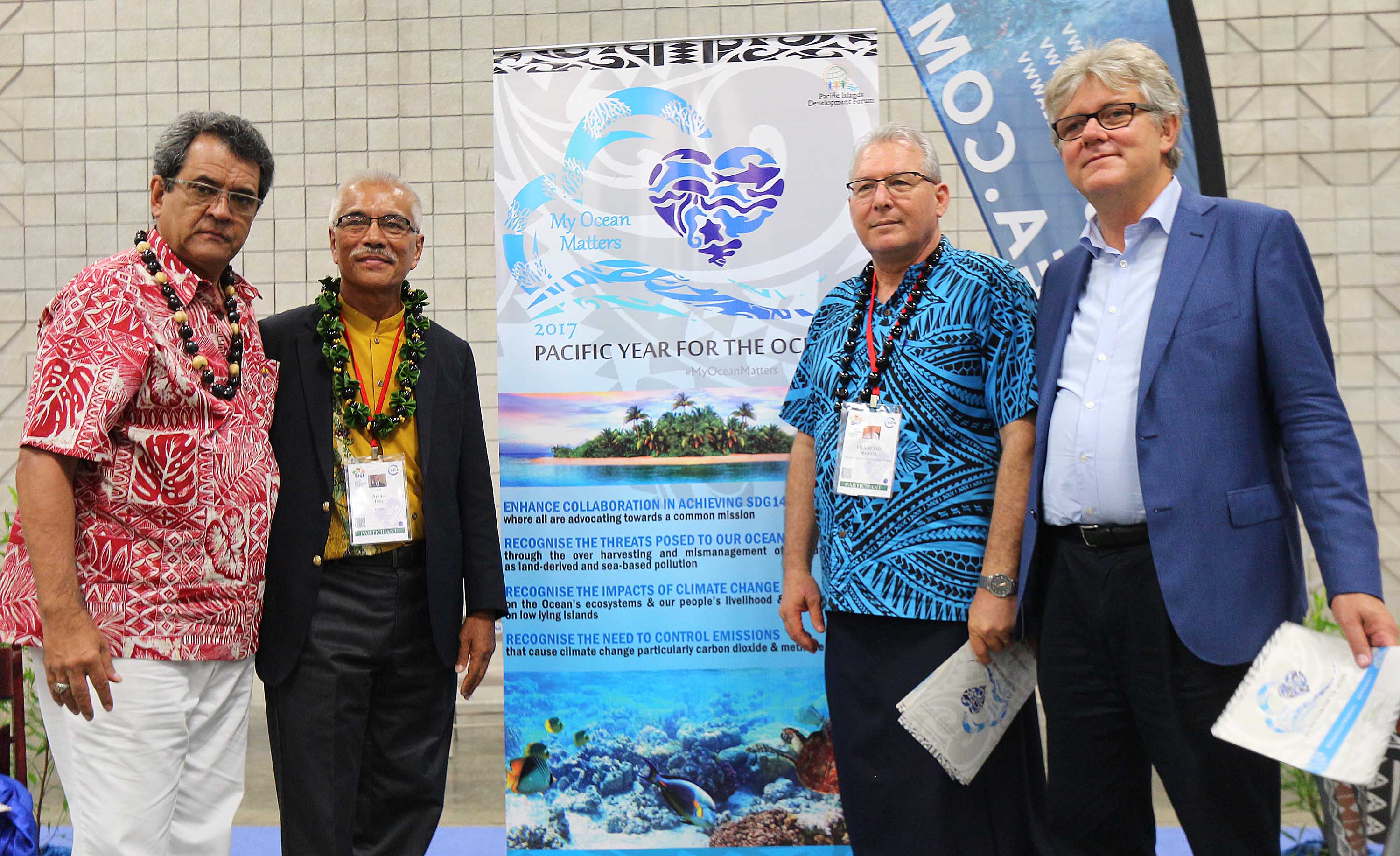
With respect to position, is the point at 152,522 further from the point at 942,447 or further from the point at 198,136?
the point at 942,447

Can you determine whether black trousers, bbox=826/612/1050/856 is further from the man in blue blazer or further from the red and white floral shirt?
the red and white floral shirt

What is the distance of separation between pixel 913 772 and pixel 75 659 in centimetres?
160

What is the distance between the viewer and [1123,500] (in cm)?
170

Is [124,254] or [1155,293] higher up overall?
[124,254]

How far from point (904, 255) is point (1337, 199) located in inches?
103

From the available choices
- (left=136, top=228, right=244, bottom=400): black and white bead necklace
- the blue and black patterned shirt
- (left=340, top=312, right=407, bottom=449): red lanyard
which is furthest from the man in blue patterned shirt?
(left=136, top=228, right=244, bottom=400): black and white bead necklace

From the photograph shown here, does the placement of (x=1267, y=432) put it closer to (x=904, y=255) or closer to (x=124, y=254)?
(x=904, y=255)

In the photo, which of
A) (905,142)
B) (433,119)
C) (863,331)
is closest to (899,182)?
(905,142)

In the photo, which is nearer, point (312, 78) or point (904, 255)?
point (904, 255)

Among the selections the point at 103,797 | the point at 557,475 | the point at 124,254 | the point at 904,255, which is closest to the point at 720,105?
the point at 904,255

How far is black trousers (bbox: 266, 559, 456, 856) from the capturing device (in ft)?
6.91

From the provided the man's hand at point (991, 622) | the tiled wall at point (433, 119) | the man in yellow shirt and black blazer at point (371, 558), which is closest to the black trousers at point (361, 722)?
the man in yellow shirt and black blazer at point (371, 558)

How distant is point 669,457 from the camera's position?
257 cm

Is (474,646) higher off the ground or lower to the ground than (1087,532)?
lower
